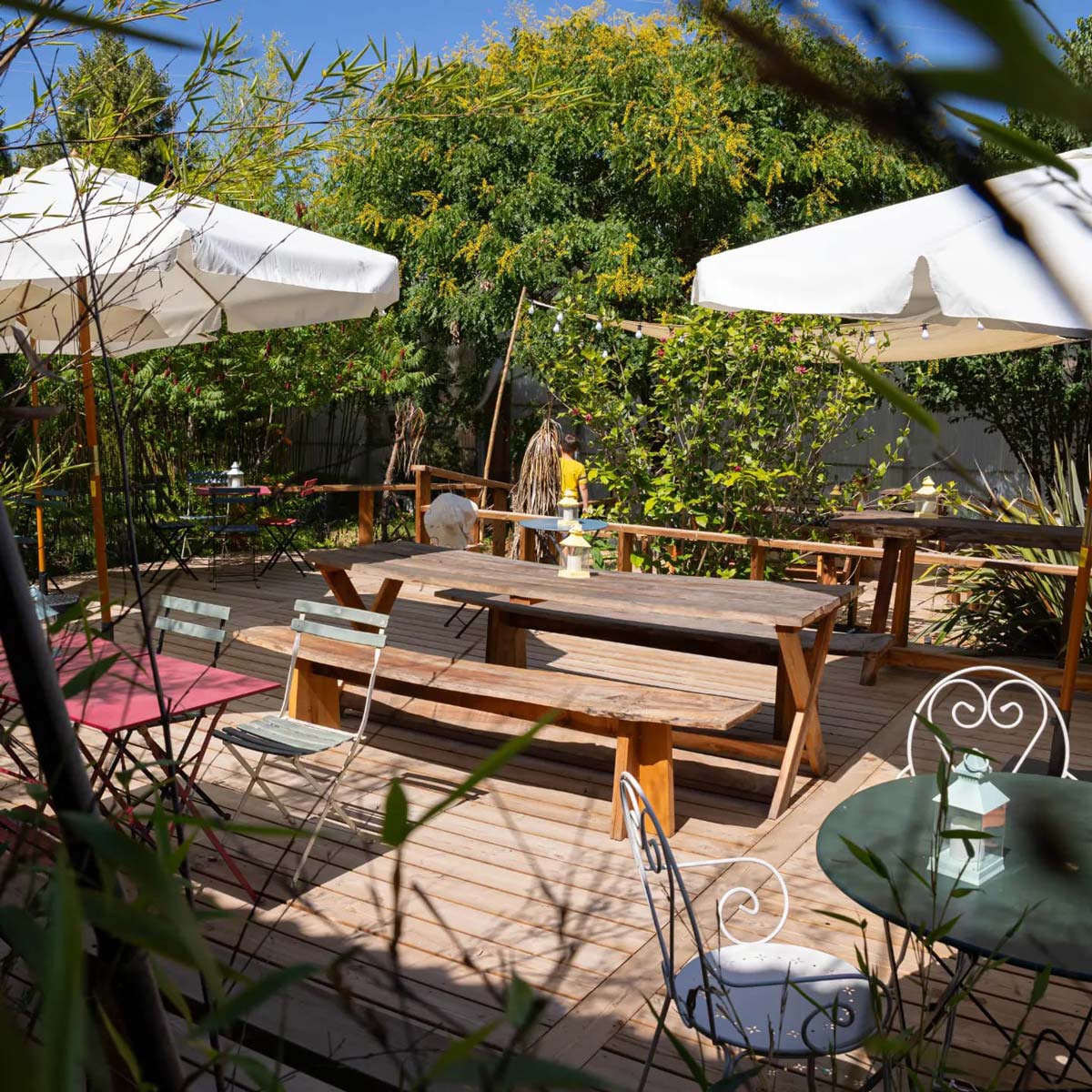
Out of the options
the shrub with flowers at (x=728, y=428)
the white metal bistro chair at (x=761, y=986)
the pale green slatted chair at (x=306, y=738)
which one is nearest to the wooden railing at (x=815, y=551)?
the shrub with flowers at (x=728, y=428)

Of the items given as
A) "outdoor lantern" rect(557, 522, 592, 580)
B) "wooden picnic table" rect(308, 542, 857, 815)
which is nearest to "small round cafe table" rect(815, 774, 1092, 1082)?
"wooden picnic table" rect(308, 542, 857, 815)

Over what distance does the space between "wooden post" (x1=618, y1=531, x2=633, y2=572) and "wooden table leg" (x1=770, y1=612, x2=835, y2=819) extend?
2.80 m

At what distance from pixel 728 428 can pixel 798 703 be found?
13.1 feet

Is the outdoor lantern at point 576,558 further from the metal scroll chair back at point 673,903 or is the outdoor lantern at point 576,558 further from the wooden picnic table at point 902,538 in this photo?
the wooden picnic table at point 902,538

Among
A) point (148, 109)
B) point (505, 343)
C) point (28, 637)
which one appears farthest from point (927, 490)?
point (505, 343)

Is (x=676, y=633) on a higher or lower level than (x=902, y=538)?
lower

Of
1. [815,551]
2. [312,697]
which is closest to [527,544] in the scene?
[815,551]

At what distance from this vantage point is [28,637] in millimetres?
497

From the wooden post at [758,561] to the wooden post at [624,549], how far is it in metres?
0.84

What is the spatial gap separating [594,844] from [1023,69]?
3.62m

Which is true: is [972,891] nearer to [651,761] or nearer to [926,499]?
[651,761]

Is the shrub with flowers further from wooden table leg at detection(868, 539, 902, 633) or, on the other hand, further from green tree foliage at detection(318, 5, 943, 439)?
green tree foliage at detection(318, 5, 943, 439)

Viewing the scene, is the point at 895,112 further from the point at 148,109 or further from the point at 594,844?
the point at 594,844

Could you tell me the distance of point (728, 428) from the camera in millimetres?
7781
